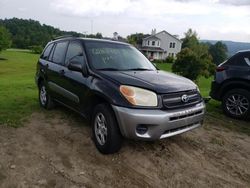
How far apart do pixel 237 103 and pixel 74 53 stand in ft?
13.3

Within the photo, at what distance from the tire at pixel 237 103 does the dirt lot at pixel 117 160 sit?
1389 millimetres

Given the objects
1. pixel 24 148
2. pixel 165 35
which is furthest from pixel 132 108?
pixel 165 35

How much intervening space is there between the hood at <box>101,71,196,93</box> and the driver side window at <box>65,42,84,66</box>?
74 cm

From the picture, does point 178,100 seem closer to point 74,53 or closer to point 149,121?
point 149,121

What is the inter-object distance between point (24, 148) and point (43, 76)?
2.48 m

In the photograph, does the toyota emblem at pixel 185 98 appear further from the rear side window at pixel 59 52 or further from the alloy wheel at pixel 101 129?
the rear side window at pixel 59 52

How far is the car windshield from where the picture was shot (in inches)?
195

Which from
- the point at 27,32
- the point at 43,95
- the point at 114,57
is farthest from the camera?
the point at 27,32

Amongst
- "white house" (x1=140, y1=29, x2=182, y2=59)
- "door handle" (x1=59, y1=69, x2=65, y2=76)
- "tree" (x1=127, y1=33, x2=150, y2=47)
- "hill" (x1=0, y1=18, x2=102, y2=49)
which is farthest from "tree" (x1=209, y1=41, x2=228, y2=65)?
"door handle" (x1=59, y1=69, x2=65, y2=76)

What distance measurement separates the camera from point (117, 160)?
4.20 metres

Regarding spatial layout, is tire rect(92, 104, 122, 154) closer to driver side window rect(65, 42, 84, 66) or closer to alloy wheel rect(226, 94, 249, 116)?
driver side window rect(65, 42, 84, 66)

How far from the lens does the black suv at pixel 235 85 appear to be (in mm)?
6805

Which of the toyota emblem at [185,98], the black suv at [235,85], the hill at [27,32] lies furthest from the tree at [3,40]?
the toyota emblem at [185,98]

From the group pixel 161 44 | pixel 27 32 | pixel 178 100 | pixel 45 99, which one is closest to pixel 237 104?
pixel 178 100
